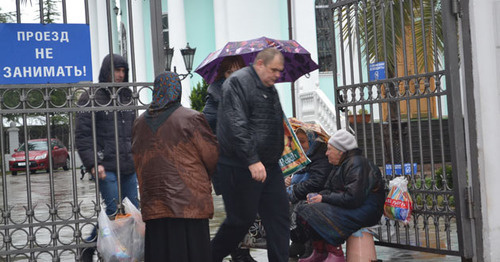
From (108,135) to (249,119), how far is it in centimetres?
134

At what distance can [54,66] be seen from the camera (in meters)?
6.53

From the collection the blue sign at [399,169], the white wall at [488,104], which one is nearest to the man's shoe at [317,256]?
the blue sign at [399,169]

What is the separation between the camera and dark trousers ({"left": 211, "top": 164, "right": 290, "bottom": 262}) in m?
6.31

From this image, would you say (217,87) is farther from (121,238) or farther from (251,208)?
(121,238)

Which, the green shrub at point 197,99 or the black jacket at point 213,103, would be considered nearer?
the black jacket at point 213,103

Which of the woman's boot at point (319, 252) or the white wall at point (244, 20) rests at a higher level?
the white wall at point (244, 20)

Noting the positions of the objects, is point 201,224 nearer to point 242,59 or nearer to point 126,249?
point 126,249

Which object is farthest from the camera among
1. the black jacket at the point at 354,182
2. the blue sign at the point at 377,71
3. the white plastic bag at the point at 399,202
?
the blue sign at the point at 377,71

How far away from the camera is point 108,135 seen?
22.6ft

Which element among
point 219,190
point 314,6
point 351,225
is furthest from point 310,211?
point 314,6

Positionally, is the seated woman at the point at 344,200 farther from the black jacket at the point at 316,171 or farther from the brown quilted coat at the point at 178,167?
the brown quilted coat at the point at 178,167

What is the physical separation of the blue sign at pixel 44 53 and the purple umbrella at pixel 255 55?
126 centimetres

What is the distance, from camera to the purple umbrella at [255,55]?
7336 mm

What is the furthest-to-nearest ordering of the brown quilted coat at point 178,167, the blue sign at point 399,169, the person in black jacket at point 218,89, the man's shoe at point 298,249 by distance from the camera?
the man's shoe at point 298,249 < the blue sign at point 399,169 < the person in black jacket at point 218,89 < the brown quilted coat at point 178,167
